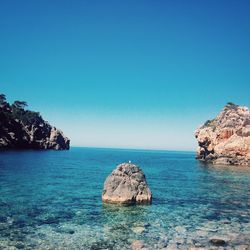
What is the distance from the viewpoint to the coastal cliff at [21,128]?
15875 centimetres

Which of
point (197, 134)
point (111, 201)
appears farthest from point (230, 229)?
point (197, 134)

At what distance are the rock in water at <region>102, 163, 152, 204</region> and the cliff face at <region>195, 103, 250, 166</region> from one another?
74468mm

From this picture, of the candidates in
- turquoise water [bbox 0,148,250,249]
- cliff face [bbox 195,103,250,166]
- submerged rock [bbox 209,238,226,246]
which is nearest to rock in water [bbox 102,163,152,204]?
turquoise water [bbox 0,148,250,249]

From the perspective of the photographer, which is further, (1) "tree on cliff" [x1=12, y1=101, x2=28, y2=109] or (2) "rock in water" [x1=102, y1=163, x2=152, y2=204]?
(1) "tree on cliff" [x1=12, y1=101, x2=28, y2=109]

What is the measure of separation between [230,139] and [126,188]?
8188 centimetres

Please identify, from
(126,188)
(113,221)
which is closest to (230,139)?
(126,188)

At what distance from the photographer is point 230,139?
11125cm

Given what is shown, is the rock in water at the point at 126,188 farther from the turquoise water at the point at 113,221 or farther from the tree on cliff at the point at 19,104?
the tree on cliff at the point at 19,104

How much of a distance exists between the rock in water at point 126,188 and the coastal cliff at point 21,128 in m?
128

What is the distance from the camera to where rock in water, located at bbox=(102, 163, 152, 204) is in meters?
36.8

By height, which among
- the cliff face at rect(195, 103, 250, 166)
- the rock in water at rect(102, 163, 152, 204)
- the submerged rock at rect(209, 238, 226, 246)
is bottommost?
the submerged rock at rect(209, 238, 226, 246)

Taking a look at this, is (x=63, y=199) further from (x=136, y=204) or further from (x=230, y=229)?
(x=230, y=229)

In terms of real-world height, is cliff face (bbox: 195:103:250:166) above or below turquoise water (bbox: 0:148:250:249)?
above

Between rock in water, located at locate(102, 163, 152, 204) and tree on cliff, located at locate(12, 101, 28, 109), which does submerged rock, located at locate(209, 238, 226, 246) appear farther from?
tree on cliff, located at locate(12, 101, 28, 109)
